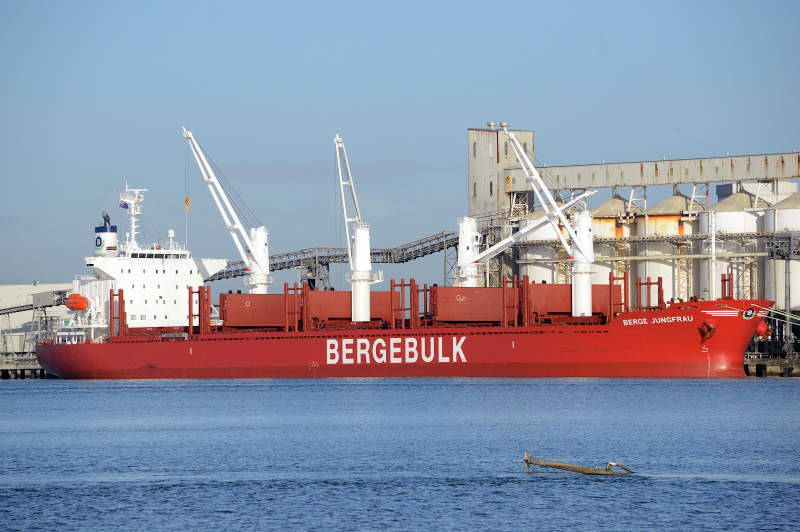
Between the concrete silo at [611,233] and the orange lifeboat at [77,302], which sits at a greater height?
the concrete silo at [611,233]

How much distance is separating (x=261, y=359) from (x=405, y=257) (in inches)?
632

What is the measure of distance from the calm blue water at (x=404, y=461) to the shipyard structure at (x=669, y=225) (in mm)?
11142

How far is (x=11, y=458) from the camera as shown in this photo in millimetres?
25859

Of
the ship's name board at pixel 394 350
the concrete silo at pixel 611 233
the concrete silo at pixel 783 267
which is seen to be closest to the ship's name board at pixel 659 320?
the ship's name board at pixel 394 350

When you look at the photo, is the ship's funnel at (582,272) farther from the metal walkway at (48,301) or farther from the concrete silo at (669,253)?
the metal walkway at (48,301)

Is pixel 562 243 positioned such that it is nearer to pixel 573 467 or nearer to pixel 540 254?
pixel 540 254

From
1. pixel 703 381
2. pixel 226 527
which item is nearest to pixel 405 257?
pixel 703 381

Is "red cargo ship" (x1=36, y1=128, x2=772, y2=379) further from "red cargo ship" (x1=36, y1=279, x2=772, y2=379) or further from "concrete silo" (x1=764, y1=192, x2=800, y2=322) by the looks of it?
"concrete silo" (x1=764, y1=192, x2=800, y2=322)

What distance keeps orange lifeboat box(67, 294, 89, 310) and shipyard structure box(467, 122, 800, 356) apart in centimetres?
2166

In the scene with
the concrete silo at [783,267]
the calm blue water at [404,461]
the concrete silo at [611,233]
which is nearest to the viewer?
the calm blue water at [404,461]

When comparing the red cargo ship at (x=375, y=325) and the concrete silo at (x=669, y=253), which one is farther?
the concrete silo at (x=669, y=253)

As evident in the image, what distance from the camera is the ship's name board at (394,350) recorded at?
149 feet

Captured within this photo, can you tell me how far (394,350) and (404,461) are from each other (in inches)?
862

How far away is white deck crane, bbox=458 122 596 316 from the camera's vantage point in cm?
4612
